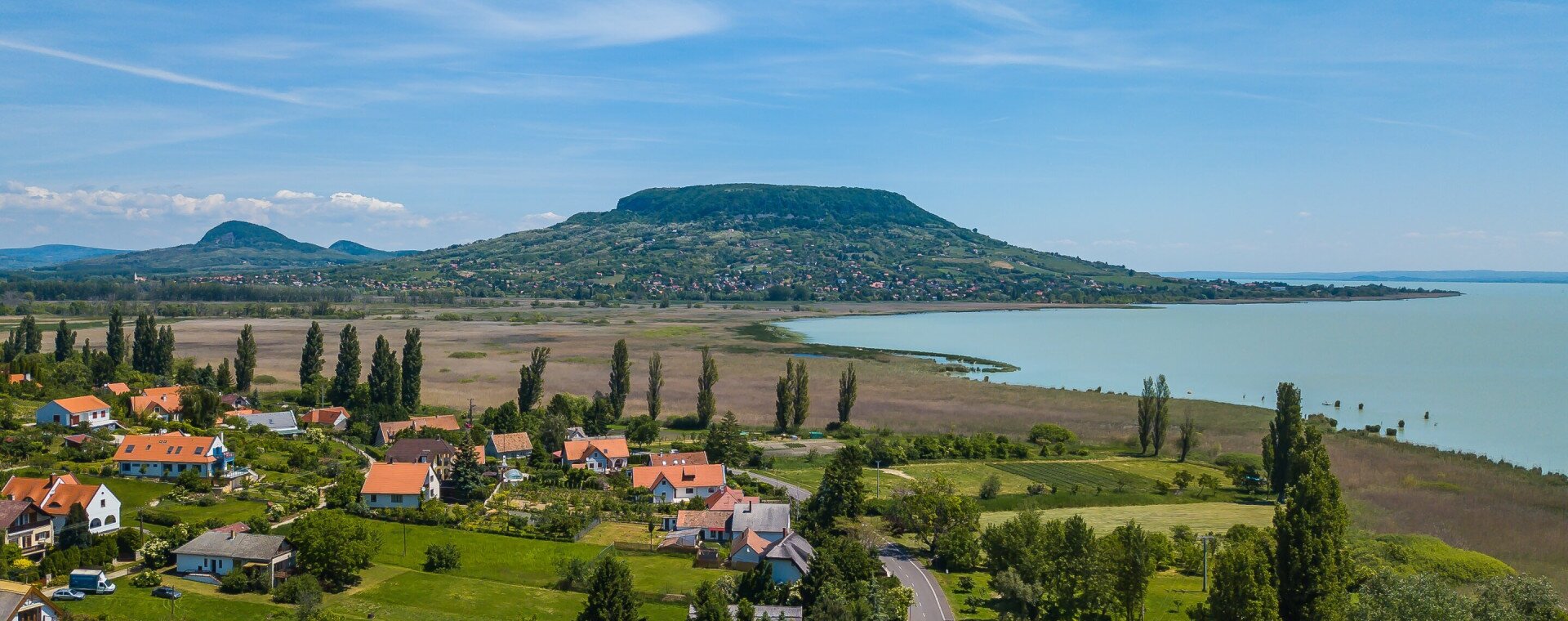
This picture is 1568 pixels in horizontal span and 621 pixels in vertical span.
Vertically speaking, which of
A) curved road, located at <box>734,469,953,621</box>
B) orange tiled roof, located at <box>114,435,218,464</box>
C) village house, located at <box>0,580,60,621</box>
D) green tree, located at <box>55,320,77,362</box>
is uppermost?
green tree, located at <box>55,320,77,362</box>

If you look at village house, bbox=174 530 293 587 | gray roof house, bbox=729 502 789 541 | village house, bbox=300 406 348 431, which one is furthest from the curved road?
village house, bbox=300 406 348 431

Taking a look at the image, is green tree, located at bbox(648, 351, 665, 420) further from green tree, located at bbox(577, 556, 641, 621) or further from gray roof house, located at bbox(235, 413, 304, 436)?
green tree, located at bbox(577, 556, 641, 621)

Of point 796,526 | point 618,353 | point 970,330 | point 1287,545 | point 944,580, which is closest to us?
point 1287,545

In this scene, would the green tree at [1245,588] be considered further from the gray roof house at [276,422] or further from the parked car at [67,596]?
the gray roof house at [276,422]

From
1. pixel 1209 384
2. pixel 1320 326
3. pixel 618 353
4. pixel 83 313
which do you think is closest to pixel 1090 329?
pixel 1320 326

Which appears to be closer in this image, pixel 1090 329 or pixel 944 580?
pixel 944 580

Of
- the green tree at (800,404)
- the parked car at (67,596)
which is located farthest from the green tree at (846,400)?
the parked car at (67,596)

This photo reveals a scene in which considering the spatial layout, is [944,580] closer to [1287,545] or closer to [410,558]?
[1287,545]
